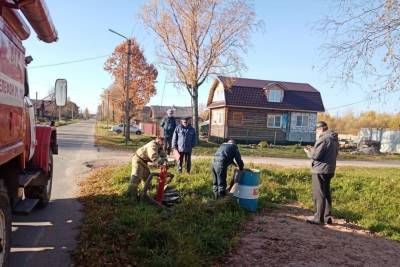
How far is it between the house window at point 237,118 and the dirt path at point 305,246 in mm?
29761

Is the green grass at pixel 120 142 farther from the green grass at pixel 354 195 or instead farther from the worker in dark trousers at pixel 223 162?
the worker in dark trousers at pixel 223 162

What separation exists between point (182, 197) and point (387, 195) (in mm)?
5978

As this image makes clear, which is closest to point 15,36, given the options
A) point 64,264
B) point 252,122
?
point 64,264

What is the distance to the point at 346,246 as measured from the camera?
686 centimetres

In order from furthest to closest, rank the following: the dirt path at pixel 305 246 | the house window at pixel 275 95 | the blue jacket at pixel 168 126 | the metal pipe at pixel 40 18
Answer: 1. the house window at pixel 275 95
2. the blue jacket at pixel 168 126
3. the dirt path at pixel 305 246
4. the metal pipe at pixel 40 18

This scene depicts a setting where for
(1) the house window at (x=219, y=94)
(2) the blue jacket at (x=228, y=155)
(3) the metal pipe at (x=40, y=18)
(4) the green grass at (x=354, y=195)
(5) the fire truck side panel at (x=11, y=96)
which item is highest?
(1) the house window at (x=219, y=94)

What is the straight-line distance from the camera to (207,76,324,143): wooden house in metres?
→ 38.2

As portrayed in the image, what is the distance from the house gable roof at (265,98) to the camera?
125 ft

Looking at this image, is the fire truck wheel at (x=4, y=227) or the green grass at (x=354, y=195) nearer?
the fire truck wheel at (x=4, y=227)

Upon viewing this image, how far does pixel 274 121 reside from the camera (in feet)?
130

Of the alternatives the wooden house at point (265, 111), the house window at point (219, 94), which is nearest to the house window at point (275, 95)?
the wooden house at point (265, 111)

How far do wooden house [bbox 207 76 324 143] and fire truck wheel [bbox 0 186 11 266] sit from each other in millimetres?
33302

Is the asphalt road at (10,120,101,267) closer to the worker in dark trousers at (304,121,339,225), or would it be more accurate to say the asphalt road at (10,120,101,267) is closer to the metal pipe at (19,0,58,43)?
the metal pipe at (19,0,58,43)

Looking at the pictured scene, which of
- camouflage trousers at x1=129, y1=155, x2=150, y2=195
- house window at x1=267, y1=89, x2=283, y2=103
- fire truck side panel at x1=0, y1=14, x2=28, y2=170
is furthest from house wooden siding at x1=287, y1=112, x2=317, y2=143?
fire truck side panel at x1=0, y1=14, x2=28, y2=170
